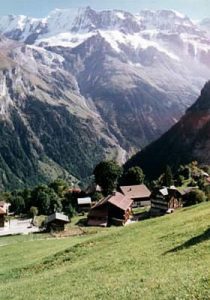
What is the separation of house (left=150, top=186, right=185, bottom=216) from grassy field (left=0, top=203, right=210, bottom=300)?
64348mm

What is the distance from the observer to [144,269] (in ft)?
123

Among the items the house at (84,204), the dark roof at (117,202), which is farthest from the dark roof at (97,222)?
the house at (84,204)

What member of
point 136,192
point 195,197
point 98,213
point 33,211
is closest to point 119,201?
point 98,213

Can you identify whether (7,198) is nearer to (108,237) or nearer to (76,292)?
(108,237)

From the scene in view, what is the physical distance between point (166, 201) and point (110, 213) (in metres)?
15.5

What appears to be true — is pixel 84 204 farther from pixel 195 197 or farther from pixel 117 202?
pixel 195 197

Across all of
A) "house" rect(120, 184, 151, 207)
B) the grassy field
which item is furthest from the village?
the grassy field

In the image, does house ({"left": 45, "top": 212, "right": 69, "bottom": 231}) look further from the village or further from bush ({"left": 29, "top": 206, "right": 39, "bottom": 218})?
bush ({"left": 29, "top": 206, "right": 39, "bottom": 218})

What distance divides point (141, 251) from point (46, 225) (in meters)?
74.5

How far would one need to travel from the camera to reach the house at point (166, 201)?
13112 centimetres

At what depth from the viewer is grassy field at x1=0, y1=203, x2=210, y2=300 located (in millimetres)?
30125

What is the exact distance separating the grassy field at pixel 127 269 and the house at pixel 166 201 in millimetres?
64348

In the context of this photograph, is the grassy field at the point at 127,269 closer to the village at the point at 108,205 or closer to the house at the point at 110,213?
the village at the point at 108,205

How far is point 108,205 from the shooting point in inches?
5010
